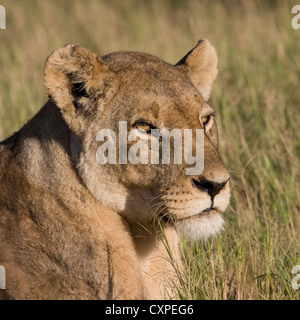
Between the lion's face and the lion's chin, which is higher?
the lion's face

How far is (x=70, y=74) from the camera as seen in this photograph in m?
3.61

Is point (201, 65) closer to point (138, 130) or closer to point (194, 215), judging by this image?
point (138, 130)

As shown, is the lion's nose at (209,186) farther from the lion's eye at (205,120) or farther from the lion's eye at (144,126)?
the lion's eye at (205,120)

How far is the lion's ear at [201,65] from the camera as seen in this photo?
4.11 metres

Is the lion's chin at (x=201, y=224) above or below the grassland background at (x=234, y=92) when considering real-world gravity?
below

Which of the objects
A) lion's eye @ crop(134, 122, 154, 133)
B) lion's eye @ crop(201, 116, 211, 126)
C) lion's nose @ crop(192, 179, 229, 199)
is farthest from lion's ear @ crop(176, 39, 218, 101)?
lion's nose @ crop(192, 179, 229, 199)

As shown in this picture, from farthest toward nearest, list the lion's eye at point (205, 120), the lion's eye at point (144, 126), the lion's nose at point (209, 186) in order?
1. the lion's eye at point (205, 120)
2. the lion's eye at point (144, 126)
3. the lion's nose at point (209, 186)

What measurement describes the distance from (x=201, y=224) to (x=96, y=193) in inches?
20.1

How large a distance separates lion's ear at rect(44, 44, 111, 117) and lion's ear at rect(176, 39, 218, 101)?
25.8 inches

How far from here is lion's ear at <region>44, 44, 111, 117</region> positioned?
11.6 feet

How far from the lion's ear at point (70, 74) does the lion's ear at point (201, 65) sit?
2.15 feet

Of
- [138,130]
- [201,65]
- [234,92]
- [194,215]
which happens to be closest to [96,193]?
[138,130]

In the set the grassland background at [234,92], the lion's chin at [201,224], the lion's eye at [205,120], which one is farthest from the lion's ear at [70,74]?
the grassland background at [234,92]

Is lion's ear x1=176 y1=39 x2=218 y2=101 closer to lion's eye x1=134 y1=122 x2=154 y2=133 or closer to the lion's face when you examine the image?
the lion's face
